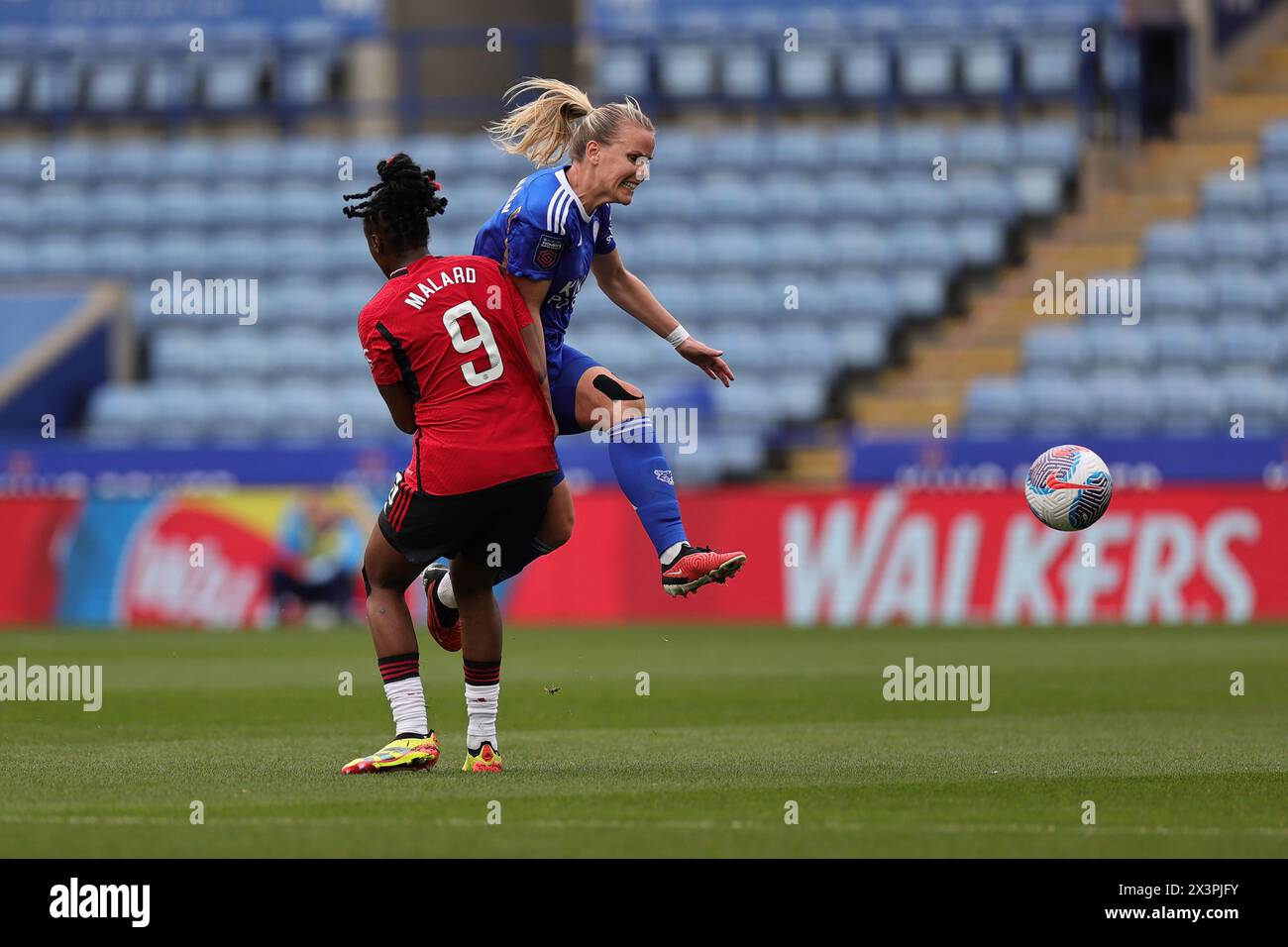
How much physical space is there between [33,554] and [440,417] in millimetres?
12791

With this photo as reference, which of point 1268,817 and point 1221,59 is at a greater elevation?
point 1221,59

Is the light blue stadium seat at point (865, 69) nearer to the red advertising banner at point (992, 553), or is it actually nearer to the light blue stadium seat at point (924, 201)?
the light blue stadium seat at point (924, 201)

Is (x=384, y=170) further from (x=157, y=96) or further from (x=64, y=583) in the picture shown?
(x=157, y=96)

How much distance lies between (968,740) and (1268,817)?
109 inches

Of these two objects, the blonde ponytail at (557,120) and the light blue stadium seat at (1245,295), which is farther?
the light blue stadium seat at (1245,295)

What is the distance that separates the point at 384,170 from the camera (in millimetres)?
8094

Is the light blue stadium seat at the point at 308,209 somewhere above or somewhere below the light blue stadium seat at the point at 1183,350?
above

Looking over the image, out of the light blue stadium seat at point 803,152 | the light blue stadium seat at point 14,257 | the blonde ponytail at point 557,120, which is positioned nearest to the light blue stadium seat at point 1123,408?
the light blue stadium seat at point 803,152

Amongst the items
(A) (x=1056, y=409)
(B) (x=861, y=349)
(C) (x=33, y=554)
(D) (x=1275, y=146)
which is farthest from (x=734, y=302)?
(C) (x=33, y=554)

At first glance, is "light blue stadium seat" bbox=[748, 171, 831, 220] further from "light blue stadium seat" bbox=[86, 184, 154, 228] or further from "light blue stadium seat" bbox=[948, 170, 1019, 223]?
"light blue stadium seat" bbox=[86, 184, 154, 228]

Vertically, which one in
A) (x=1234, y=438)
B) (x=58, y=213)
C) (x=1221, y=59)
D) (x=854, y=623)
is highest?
(x=1221, y=59)

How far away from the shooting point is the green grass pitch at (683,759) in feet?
21.2

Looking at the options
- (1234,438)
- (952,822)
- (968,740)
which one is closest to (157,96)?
(1234,438)
